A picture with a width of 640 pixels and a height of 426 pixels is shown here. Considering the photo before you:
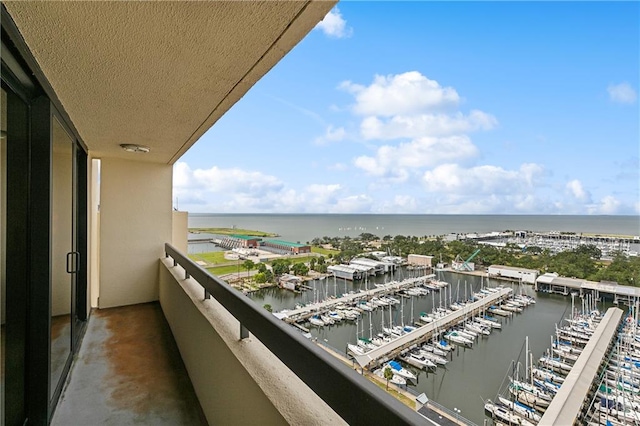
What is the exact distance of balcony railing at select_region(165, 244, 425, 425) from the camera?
610 millimetres

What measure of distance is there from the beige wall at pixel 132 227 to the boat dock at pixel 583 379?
15.2ft

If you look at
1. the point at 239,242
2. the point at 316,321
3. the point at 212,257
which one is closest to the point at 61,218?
the point at 212,257

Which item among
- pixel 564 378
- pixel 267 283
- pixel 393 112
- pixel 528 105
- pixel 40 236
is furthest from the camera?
pixel 393 112

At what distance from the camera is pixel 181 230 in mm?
5137

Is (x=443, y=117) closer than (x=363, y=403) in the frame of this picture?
No

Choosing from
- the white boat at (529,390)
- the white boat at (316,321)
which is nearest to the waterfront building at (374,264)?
the white boat at (316,321)

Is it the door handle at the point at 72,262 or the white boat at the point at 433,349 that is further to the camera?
the door handle at the point at 72,262

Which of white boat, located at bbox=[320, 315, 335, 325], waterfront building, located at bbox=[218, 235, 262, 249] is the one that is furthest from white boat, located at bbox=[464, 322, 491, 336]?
waterfront building, located at bbox=[218, 235, 262, 249]

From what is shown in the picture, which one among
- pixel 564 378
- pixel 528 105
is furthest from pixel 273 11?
pixel 528 105

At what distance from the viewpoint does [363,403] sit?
0.66 meters

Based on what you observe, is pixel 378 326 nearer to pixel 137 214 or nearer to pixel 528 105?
pixel 528 105

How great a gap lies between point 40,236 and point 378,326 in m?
2.37

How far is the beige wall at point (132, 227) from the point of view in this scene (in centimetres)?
411

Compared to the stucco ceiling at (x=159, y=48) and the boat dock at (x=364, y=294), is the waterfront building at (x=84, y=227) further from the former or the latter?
the boat dock at (x=364, y=294)
